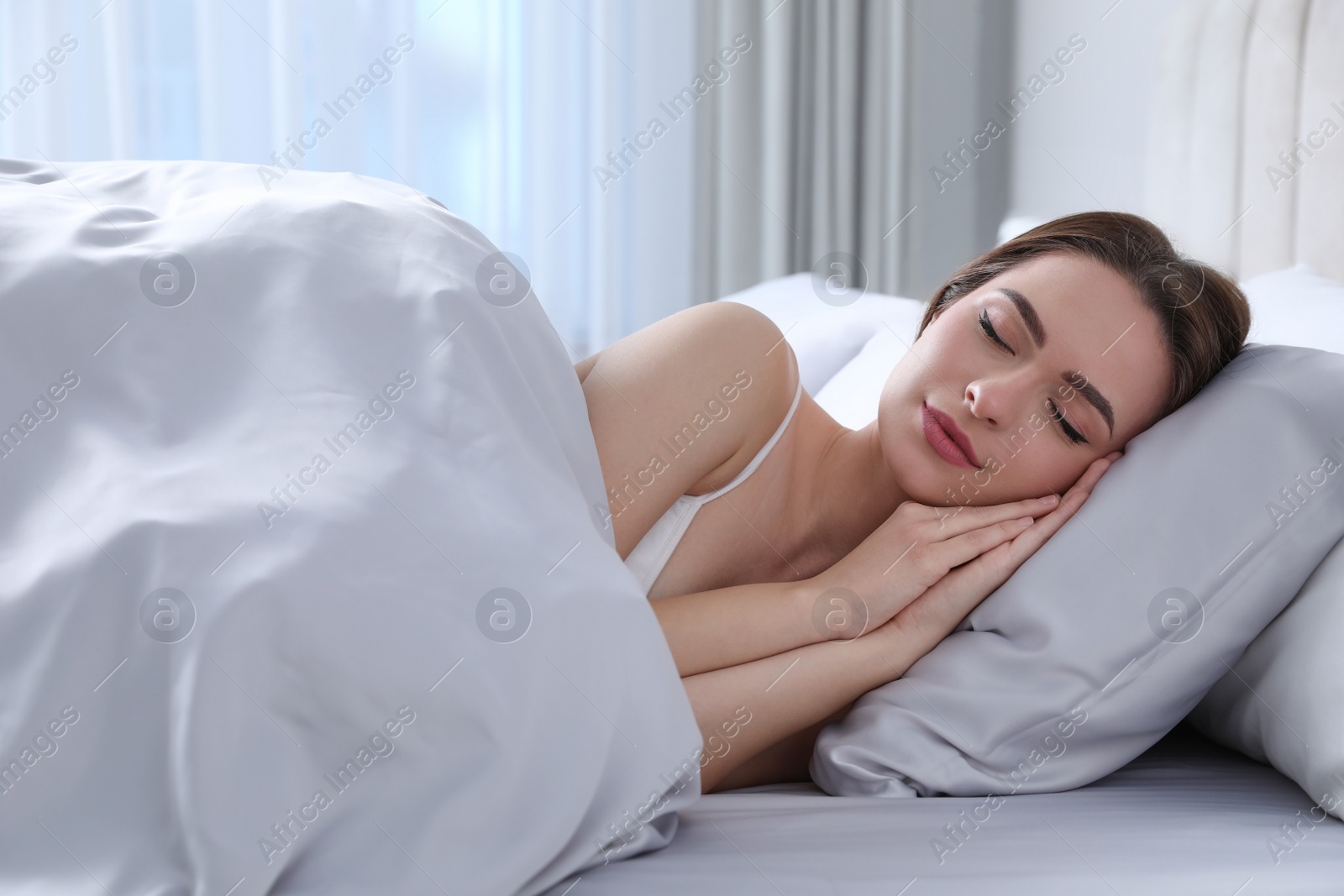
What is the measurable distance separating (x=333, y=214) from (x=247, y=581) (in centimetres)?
42

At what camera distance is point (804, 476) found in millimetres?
1188

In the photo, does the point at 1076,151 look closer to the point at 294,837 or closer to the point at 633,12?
the point at 633,12

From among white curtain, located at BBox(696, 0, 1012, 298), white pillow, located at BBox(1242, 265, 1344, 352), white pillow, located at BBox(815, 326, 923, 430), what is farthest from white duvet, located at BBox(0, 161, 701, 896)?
white curtain, located at BBox(696, 0, 1012, 298)

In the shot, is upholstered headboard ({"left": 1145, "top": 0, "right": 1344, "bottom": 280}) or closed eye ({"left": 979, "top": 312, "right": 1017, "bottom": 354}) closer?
closed eye ({"left": 979, "top": 312, "right": 1017, "bottom": 354})

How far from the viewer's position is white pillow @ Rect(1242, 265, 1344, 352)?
3.55ft

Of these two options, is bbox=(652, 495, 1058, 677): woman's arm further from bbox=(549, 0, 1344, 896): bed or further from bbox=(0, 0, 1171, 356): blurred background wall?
bbox=(0, 0, 1171, 356): blurred background wall

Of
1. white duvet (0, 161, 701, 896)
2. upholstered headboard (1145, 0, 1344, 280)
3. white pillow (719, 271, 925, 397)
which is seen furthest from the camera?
white pillow (719, 271, 925, 397)

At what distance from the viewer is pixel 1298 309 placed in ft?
3.84

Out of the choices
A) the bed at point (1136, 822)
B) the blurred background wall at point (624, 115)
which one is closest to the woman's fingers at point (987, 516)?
the bed at point (1136, 822)

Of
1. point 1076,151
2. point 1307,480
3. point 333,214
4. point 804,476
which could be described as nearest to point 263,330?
point 333,214

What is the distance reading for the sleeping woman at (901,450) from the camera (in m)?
0.97

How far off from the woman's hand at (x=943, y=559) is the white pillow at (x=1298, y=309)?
304 millimetres

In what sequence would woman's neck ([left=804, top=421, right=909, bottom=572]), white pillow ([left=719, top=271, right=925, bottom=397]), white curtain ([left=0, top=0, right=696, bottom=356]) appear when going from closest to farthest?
woman's neck ([left=804, top=421, right=909, bottom=572]) → white pillow ([left=719, top=271, right=925, bottom=397]) → white curtain ([left=0, top=0, right=696, bottom=356])

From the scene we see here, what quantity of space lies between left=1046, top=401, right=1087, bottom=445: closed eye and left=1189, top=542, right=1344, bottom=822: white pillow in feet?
0.76
